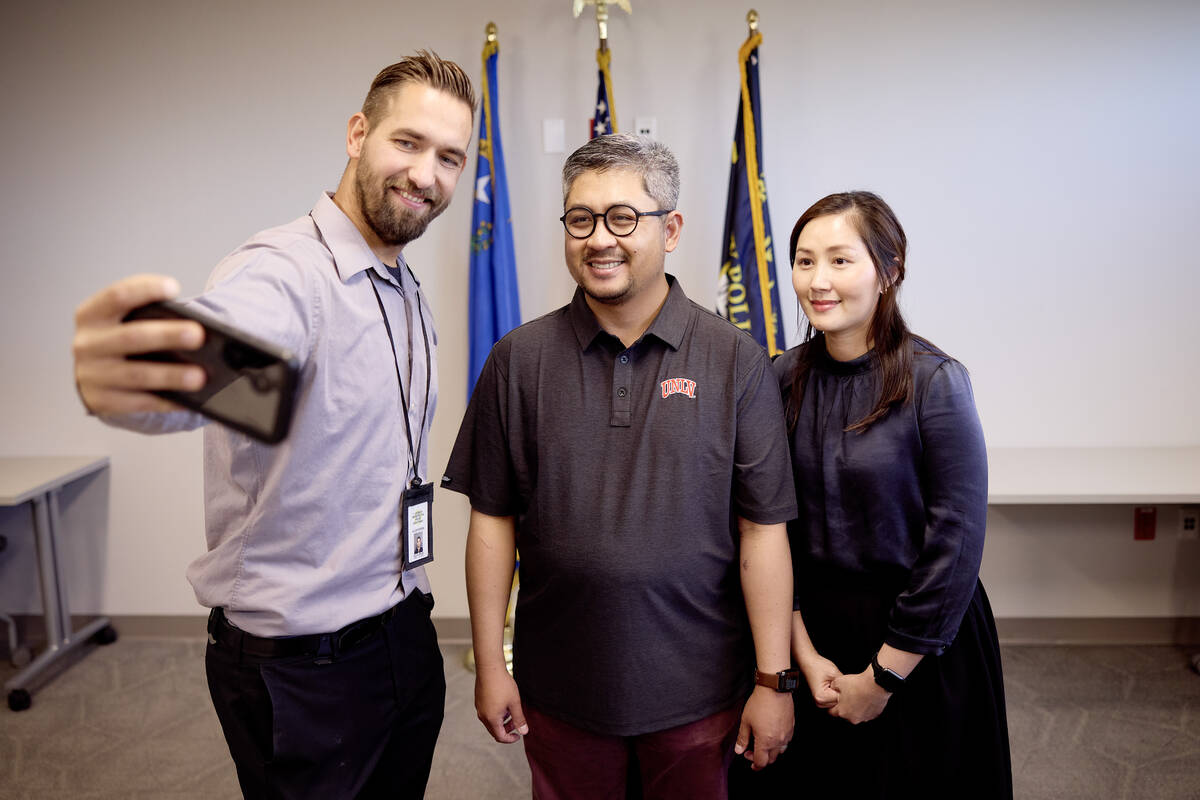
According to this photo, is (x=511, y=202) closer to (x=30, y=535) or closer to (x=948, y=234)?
(x=948, y=234)

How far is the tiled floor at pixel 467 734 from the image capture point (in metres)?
2.46

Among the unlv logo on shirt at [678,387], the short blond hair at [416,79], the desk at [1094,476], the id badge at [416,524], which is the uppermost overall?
Result: the short blond hair at [416,79]

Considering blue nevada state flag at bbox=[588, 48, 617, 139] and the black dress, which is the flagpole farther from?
the black dress

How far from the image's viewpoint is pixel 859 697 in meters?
1.51

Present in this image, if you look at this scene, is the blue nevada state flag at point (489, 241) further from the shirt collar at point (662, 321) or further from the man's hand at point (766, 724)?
the man's hand at point (766, 724)

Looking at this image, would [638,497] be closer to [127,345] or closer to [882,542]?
[882,542]

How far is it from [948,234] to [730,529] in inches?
87.5

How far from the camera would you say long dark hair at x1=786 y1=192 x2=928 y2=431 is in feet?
4.90

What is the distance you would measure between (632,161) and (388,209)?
1.49 feet

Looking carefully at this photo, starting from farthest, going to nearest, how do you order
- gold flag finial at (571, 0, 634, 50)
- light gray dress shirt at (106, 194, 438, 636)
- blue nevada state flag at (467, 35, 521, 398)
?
blue nevada state flag at (467, 35, 521, 398), gold flag finial at (571, 0, 634, 50), light gray dress shirt at (106, 194, 438, 636)

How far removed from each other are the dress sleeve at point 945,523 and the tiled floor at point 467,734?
1355mm

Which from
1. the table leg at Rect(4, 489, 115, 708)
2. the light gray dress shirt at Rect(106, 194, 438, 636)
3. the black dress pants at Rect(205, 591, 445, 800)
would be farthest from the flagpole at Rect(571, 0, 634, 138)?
the table leg at Rect(4, 489, 115, 708)

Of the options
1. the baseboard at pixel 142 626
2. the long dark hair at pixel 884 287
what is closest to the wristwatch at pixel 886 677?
the long dark hair at pixel 884 287

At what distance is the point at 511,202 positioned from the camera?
3207 mm
